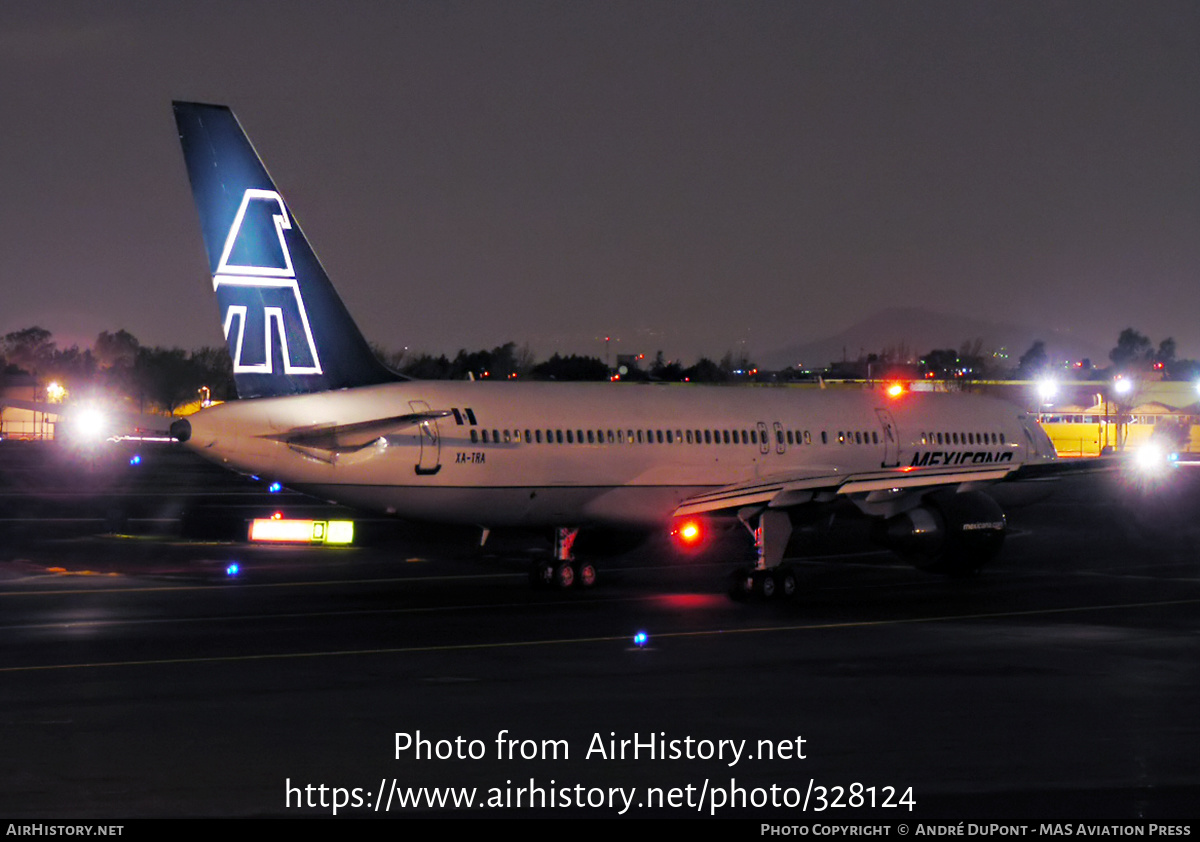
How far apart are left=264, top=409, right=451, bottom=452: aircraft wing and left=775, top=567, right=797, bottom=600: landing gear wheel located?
679 cm

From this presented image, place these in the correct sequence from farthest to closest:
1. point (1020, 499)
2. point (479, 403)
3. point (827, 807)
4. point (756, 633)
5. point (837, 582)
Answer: point (1020, 499) → point (837, 582) → point (479, 403) → point (756, 633) → point (827, 807)

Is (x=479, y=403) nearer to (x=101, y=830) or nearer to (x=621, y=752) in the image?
(x=621, y=752)

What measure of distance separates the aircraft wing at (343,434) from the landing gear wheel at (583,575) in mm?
4525

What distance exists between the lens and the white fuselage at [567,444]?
2525 centimetres

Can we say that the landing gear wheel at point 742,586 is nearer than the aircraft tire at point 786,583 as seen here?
Yes

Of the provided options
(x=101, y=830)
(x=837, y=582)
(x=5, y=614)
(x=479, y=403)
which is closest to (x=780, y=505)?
(x=837, y=582)

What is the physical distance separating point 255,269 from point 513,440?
17.8 feet

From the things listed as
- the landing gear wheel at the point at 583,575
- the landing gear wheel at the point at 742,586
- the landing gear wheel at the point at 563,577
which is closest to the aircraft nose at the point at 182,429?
the landing gear wheel at the point at 563,577

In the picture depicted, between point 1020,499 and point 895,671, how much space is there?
15981 mm

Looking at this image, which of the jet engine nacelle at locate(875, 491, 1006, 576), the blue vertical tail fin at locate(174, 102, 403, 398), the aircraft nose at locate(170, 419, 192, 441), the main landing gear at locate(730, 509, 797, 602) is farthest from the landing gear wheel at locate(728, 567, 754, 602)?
the aircraft nose at locate(170, 419, 192, 441)

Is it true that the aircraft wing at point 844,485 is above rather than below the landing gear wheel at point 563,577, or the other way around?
above

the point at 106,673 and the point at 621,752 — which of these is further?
the point at 106,673

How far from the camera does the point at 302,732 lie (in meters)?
14.7

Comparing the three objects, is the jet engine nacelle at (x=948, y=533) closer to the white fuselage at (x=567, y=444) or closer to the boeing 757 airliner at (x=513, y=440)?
the boeing 757 airliner at (x=513, y=440)
